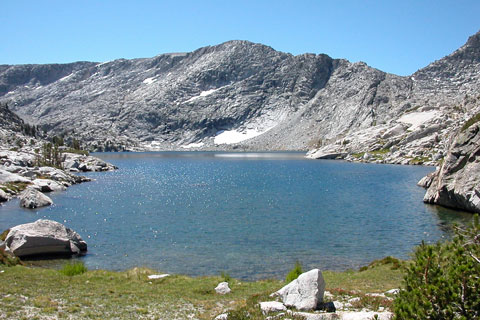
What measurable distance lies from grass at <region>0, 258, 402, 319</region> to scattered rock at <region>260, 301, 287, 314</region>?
0.37 m

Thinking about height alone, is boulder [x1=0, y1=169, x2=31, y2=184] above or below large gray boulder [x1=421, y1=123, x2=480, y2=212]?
below

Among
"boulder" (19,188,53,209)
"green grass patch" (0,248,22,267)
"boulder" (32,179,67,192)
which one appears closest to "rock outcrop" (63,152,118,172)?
"boulder" (32,179,67,192)

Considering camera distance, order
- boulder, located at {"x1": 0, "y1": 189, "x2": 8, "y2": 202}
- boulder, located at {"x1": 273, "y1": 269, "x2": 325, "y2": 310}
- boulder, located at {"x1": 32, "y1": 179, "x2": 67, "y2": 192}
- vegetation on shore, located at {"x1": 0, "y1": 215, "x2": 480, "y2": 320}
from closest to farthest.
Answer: vegetation on shore, located at {"x1": 0, "y1": 215, "x2": 480, "y2": 320}, boulder, located at {"x1": 273, "y1": 269, "x2": 325, "y2": 310}, boulder, located at {"x1": 0, "y1": 189, "x2": 8, "y2": 202}, boulder, located at {"x1": 32, "y1": 179, "x2": 67, "y2": 192}

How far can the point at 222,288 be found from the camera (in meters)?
21.2

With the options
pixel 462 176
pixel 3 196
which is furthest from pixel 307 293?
pixel 3 196

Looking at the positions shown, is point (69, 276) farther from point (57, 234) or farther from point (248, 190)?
point (248, 190)

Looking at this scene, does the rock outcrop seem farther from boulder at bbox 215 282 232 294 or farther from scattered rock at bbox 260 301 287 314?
scattered rock at bbox 260 301 287 314

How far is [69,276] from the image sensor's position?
77.4ft

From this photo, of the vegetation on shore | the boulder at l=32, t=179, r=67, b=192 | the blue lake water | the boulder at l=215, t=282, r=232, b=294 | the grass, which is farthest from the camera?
the boulder at l=32, t=179, r=67, b=192

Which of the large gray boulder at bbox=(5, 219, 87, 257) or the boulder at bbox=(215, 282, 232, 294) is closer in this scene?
the boulder at bbox=(215, 282, 232, 294)

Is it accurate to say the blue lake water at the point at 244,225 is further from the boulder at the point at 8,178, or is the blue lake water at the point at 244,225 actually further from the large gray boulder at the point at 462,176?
the boulder at the point at 8,178

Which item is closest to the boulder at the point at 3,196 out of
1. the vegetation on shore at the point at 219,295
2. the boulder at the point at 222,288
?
the vegetation on shore at the point at 219,295

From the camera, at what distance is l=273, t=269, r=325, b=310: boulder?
14.6m

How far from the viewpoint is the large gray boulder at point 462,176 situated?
159 ft
